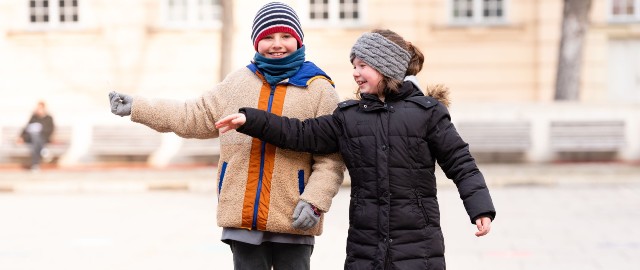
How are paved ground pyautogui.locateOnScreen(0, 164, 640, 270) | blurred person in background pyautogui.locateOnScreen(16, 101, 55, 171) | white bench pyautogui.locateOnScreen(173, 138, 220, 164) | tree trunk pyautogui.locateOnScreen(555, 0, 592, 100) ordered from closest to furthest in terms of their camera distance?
1. paved ground pyautogui.locateOnScreen(0, 164, 640, 270)
2. blurred person in background pyautogui.locateOnScreen(16, 101, 55, 171)
3. white bench pyautogui.locateOnScreen(173, 138, 220, 164)
4. tree trunk pyautogui.locateOnScreen(555, 0, 592, 100)

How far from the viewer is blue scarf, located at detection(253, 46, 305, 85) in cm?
468

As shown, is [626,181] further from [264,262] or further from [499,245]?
[264,262]

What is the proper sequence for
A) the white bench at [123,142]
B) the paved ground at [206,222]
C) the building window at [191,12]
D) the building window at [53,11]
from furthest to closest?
the building window at [53,11], the building window at [191,12], the white bench at [123,142], the paved ground at [206,222]

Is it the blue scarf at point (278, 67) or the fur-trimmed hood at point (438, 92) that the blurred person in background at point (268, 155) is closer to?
the blue scarf at point (278, 67)

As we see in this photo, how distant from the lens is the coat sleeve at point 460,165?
4.51 m

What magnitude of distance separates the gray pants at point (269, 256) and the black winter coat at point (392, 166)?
27cm

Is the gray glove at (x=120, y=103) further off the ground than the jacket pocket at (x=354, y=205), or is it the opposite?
the gray glove at (x=120, y=103)

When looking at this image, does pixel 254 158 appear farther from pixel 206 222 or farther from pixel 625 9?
pixel 625 9

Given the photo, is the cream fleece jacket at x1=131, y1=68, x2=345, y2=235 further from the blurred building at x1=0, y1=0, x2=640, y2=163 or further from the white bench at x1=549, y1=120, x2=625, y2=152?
the blurred building at x1=0, y1=0, x2=640, y2=163

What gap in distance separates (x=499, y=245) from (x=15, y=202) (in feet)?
25.6

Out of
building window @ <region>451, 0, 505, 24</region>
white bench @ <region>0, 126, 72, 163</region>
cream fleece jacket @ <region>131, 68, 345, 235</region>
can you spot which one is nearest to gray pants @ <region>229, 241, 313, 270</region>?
cream fleece jacket @ <region>131, 68, 345, 235</region>

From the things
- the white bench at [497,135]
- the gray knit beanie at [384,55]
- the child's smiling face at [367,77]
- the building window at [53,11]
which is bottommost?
the white bench at [497,135]

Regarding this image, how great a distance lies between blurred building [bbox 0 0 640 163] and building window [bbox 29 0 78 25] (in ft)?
0.08

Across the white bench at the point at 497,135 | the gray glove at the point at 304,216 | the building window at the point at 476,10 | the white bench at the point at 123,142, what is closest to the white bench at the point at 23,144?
the white bench at the point at 123,142
